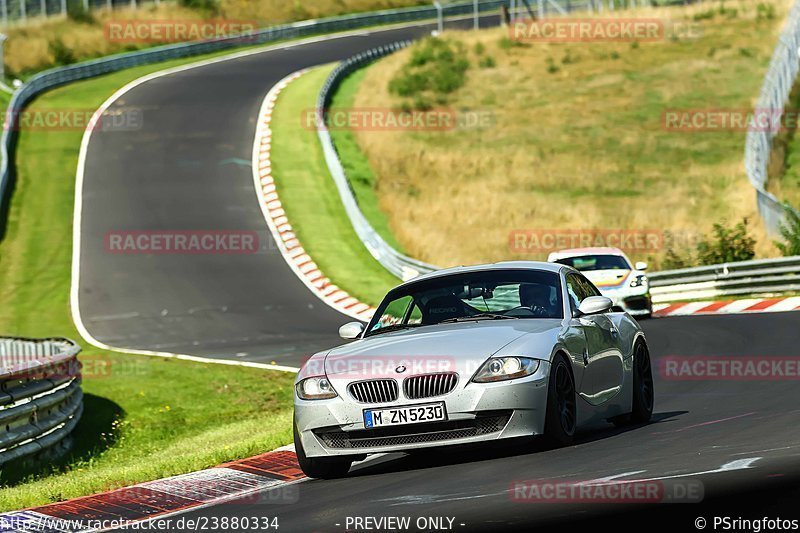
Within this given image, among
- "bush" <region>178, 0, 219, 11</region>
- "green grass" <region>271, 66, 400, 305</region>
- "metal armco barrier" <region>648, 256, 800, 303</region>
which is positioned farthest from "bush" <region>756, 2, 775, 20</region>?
"metal armco barrier" <region>648, 256, 800, 303</region>

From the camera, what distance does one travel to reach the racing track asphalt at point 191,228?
26812 mm

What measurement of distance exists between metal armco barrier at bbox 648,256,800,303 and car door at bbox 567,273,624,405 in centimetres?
1659

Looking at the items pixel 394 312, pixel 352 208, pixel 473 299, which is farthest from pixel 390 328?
pixel 352 208

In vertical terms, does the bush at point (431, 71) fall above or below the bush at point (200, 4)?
below

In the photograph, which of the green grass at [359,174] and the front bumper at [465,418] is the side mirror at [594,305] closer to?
the front bumper at [465,418]

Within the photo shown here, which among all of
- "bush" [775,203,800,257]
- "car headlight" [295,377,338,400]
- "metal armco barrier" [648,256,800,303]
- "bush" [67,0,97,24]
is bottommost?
"metal armco barrier" [648,256,800,303]

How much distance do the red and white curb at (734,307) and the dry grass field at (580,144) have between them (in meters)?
6.69

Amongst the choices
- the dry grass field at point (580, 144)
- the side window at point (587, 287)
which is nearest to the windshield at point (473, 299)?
the side window at point (587, 287)

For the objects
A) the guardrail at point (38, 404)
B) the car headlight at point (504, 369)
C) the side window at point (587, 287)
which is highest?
the side window at point (587, 287)

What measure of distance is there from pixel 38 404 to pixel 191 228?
21.6m

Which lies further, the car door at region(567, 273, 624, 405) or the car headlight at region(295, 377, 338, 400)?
the car door at region(567, 273, 624, 405)

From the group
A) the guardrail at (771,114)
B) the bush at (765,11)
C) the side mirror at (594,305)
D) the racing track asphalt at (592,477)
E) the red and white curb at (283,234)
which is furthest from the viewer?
the bush at (765,11)

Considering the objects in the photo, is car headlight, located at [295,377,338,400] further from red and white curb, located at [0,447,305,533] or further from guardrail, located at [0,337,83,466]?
guardrail, located at [0,337,83,466]

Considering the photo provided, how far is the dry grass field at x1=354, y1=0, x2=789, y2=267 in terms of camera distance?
130 ft
